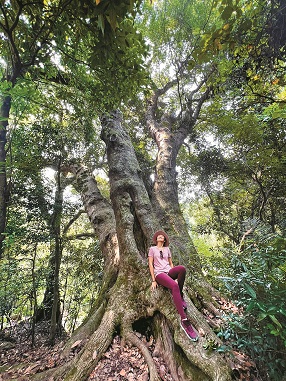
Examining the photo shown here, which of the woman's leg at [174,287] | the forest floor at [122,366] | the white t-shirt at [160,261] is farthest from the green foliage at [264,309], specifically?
the white t-shirt at [160,261]

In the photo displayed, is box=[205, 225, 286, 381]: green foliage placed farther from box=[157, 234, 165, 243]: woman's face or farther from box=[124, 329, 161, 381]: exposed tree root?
box=[157, 234, 165, 243]: woman's face

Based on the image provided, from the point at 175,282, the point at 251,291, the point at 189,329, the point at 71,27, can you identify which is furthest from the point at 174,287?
the point at 71,27

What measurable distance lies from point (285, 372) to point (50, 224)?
20.0 feet

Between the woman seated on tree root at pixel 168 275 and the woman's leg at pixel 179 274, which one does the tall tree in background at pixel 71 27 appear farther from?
the woman's leg at pixel 179 274

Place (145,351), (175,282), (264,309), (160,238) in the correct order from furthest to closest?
(160,238) < (175,282) < (145,351) < (264,309)

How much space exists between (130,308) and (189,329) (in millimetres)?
1141

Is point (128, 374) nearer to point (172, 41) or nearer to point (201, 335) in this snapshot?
Result: point (201, 335)

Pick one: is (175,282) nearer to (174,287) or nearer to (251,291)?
(174,287)

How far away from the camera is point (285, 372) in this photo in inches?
79.8

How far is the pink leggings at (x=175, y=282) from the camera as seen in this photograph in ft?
9.71

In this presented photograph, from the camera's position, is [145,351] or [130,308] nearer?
[145,351]

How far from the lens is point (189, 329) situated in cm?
281

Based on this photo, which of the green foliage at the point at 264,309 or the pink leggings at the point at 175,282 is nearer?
the green foliage at the point at 264,309

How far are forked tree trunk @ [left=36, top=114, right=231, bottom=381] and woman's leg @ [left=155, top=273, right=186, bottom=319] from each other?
0.75ft
